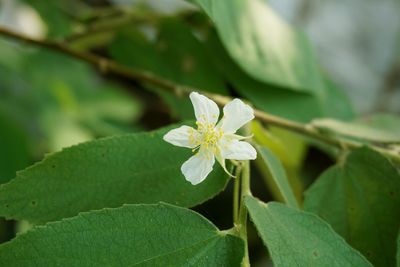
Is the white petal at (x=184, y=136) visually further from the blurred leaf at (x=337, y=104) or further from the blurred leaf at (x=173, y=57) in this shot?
the blurred leaf at (x=337, y=104)

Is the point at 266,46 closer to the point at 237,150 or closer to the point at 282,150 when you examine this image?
the point at 282,150

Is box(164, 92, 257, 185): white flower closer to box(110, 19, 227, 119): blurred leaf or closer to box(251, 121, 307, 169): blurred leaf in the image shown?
box(251, 121, 307, 169): blurred leaf

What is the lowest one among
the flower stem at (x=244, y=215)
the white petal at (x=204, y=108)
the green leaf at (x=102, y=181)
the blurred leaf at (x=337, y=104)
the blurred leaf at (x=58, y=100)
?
the blurred leaf at (x=58, y=100)

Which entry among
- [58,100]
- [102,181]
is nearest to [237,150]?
[102,181]

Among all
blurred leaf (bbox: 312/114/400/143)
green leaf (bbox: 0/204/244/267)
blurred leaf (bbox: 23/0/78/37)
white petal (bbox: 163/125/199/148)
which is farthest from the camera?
blurred leaf (bbox: 23/0/78/37)

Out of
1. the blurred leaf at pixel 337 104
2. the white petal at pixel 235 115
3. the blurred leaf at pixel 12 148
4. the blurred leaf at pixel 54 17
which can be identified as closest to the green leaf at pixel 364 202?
the white petal at pixel 235 115

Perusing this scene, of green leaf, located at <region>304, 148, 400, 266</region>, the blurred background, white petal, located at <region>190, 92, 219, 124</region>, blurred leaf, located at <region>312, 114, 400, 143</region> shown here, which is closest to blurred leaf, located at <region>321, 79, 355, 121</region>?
the blurred background
